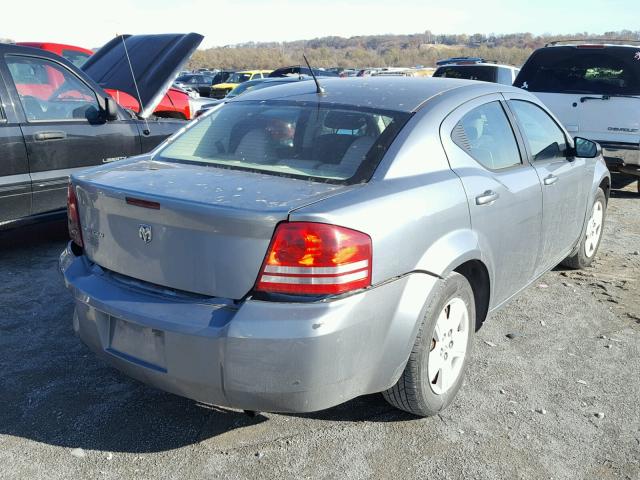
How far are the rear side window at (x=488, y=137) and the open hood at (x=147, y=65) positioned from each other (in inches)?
156

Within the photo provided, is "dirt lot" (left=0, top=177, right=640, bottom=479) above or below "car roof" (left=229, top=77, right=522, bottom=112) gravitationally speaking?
below

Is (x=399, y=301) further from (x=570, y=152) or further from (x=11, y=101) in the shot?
(x=11, y=101)

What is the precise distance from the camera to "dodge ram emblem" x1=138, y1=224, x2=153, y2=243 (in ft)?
8.99

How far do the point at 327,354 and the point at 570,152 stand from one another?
2.85m

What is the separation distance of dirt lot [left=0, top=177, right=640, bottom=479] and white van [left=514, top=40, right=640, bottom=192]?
14.1ft

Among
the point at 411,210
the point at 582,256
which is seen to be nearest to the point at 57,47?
the point at 582,256

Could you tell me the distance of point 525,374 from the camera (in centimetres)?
367

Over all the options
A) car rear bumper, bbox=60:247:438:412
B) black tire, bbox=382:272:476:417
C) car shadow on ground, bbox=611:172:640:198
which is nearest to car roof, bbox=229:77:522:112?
black tire, bbox=382:272:476:417

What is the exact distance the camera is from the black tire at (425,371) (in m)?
2.90

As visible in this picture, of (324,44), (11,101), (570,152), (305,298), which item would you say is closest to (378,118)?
(305,298)

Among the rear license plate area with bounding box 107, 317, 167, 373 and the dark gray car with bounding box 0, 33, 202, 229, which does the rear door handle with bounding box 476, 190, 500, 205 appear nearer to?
the rear license plate area with bounding box 107, 317, 167, 373

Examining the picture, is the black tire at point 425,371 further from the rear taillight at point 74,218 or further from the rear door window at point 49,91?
the rear door window at point 49,91

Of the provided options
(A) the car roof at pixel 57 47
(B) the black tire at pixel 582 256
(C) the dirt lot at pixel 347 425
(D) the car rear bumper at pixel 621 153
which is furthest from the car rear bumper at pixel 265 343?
(A) the car roof at pixel 57 47

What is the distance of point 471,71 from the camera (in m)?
13.9
